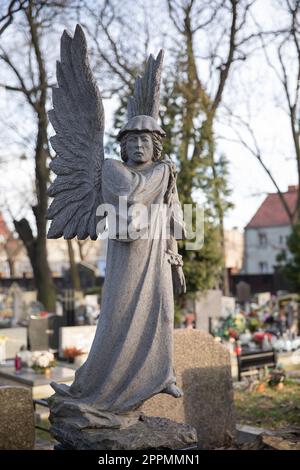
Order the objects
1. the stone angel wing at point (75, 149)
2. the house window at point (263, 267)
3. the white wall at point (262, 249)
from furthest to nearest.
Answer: the house window at point (263, 267)
the white wall at point (262, 249)
the stone angel wing at point (75, 149)

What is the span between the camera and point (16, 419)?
17.0ft

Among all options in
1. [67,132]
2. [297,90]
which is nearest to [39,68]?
[297,90]

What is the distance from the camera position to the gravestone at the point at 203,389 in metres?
6.08

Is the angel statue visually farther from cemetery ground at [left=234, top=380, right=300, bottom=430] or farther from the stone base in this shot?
cemetery ground at [left=234, top=380, right=300, bottom=430]

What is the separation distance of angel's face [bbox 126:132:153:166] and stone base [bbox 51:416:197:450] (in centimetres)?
184

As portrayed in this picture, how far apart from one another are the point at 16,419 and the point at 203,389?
220 centimetres

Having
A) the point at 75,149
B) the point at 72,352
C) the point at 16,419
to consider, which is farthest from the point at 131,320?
the point at 72,352

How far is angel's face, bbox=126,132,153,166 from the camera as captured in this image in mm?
3914

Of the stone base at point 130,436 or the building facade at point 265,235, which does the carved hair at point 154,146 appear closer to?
the stone base at point 130,436

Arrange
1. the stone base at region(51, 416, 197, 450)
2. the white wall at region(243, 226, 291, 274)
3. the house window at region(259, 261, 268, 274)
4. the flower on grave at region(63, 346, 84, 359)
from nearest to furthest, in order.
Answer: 1. the stone base at region(51, 416, 197, 450)
2. the flower on grave at region(63, 346, 84, 359)
3. the white wall at region(243, 226, 291, 274)
4. the house window at region(259, 261, 268, 274)

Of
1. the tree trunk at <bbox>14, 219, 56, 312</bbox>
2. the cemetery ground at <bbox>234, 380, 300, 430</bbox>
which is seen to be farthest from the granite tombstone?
the tree trunk at <bbox>14, 219, 56, 312</bbox>

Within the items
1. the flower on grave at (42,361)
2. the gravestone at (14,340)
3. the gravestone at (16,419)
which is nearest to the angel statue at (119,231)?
the gravestone at (16,419)

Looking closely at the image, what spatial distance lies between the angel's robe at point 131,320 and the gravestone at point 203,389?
2.32m

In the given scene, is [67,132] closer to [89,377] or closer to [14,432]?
[89,377]
